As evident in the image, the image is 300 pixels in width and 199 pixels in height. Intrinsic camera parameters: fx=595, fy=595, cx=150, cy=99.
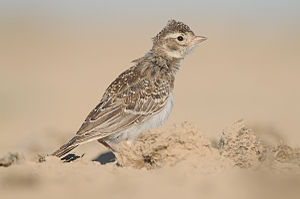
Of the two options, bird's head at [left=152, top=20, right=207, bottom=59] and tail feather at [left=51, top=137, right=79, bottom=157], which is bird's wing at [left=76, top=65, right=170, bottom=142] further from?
bird's head at [left=152, top=20, right=207, bottom=59]

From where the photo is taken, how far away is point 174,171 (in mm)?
6797

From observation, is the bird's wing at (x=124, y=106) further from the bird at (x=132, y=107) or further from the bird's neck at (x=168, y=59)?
the bird's neck at (x=168, y=59)

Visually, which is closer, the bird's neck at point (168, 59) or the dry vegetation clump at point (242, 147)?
the dry vegetation clump at point (242, 147)

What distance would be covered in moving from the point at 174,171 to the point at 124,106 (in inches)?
106

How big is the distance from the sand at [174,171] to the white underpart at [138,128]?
0.65 m

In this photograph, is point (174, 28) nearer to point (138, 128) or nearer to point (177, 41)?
point (177, 41)

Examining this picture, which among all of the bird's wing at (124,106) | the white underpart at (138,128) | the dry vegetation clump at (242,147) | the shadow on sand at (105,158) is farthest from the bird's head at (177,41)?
the dry vegetation clump at (242,147)

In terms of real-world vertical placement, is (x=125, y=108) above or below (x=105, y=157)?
above

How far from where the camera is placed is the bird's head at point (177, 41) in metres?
10.7

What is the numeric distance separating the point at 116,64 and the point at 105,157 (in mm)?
19865

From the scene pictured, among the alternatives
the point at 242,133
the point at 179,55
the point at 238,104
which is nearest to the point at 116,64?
the point at 238,104

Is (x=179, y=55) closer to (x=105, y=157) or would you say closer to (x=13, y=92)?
(x=105, y=157)

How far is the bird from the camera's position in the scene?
8.85 metres

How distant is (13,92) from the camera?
2116 cm
